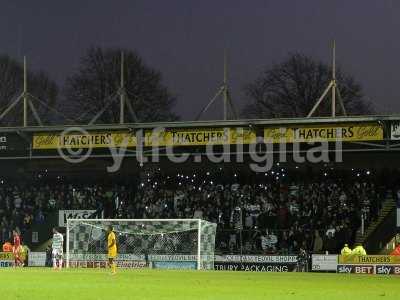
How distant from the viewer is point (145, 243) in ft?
131

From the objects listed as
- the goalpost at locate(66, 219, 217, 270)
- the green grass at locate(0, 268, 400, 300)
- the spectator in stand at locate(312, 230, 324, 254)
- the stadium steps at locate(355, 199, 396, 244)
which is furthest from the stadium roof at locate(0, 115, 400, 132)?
the green grass at locate(0, 268, 400, 300)

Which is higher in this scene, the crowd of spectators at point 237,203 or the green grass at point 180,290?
the crowd of spectators at point 237,203

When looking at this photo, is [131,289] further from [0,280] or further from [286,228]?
[286,228]

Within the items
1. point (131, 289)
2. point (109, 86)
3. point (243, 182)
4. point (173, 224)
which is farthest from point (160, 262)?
point (109, 86)

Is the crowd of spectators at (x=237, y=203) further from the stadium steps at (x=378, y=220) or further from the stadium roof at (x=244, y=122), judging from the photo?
the stadium roof at (x=244, y=122)

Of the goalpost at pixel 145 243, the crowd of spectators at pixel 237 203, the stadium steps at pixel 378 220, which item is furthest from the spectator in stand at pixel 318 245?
the goalpost at pixel 145 243

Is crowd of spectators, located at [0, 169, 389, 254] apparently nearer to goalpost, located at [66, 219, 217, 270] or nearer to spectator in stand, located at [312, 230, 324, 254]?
spectator in stand, located at [312, 230, 324, 254]

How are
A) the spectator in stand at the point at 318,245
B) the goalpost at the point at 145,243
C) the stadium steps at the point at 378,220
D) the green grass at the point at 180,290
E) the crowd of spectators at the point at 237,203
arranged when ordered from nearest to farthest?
the green grass at the point at 180,290 < the goalpost at the point at 145,243 < the spectator in stand at the point at 318,245 < the stadium steps at the point at 378,220 < the crowd of spectators at the point at 237,203

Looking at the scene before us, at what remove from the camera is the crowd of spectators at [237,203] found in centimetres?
4144

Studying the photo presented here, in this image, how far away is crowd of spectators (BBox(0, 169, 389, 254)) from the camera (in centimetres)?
4144

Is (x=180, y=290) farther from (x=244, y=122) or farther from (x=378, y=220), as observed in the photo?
(x=378, y=220)

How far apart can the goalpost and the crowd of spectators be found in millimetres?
3028

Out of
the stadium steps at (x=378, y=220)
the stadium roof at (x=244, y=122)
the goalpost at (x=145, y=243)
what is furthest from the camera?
the stadium steps at (x=378, y=220)

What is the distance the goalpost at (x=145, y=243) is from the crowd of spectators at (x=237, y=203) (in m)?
3.03
